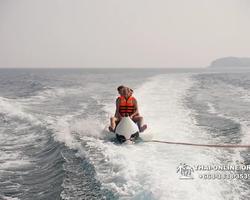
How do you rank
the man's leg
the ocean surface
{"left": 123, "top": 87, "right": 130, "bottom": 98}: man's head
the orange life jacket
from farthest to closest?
the orange life jacket < {"left": 123, "top": 87, "right": 130, "bottom": 98}: man's head < the man's leg < the ocean surface

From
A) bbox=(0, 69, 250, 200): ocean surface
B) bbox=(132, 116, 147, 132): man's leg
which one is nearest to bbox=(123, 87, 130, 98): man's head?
bbox=(132, 116, 147, 132): man's leg

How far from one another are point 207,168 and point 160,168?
2.86 ft

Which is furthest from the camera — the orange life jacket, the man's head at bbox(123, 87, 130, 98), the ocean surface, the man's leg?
the orange life jacket

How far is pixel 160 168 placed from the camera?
449 cm

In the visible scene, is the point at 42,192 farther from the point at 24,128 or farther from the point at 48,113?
the point at 48,113

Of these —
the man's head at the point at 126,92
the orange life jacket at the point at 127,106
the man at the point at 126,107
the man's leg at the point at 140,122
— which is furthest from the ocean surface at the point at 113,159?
the man's head at the point at 126,92

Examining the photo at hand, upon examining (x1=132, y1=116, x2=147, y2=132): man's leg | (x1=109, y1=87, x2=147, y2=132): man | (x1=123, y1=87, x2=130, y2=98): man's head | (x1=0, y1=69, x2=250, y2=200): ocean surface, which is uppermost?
A: (x1=123, y1=87, x2=130, y2=98): man's head

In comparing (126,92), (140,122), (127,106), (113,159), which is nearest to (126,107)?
(127,106)

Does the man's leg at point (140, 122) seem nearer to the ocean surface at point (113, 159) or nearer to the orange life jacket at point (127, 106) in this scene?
the orange life jacket at point (127, 106)

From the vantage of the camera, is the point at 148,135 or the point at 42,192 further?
the point at 148,135

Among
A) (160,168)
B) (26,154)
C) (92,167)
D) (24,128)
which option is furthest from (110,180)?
(24,128)

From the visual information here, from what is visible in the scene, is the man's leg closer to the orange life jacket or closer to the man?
the man

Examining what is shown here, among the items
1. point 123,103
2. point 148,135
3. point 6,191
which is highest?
point 123,103

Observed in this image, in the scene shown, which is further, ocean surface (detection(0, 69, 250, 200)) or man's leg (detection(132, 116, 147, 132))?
man's leg (detection(132, 116, 147, 132))
